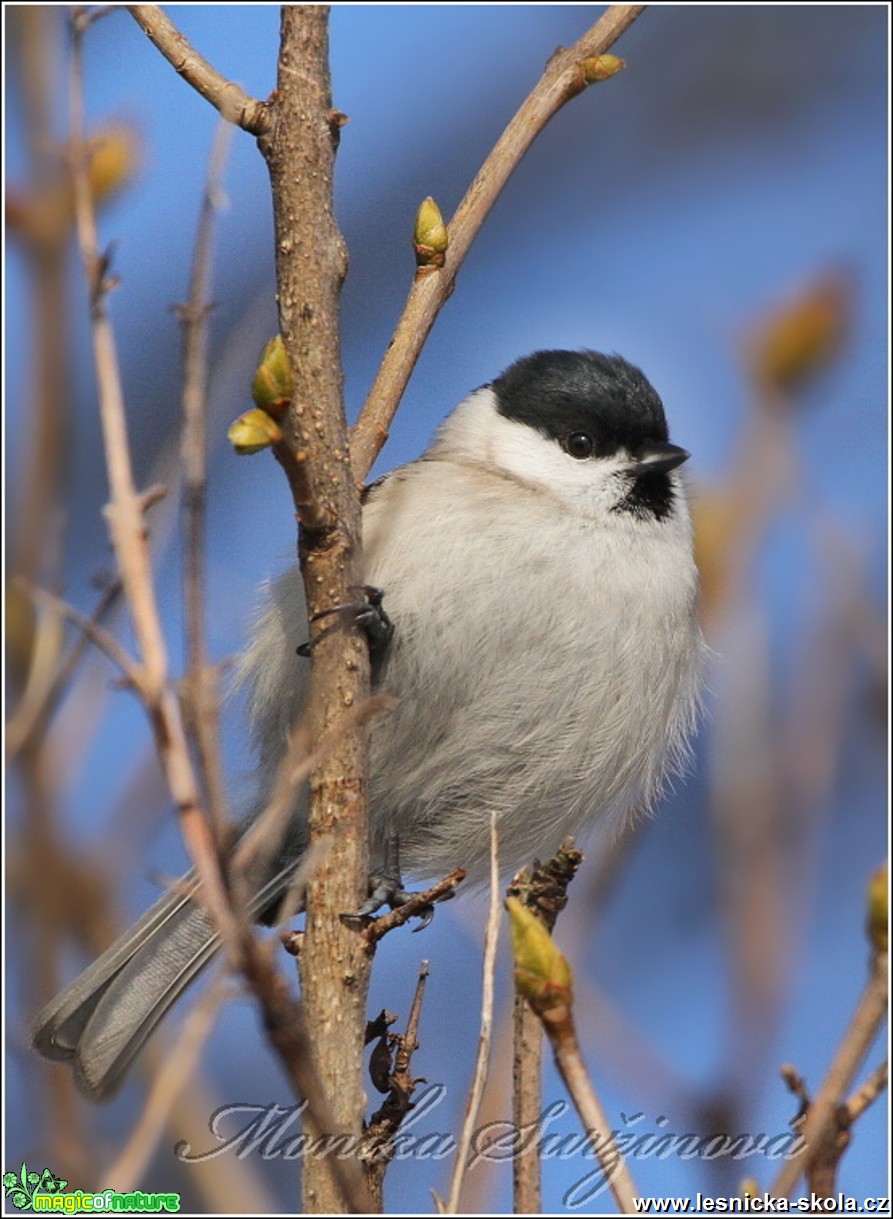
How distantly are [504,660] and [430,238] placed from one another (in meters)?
0.64

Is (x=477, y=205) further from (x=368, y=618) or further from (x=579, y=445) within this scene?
(x=579, y=445)

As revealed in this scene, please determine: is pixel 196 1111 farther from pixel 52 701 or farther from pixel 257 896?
pixel 257 896

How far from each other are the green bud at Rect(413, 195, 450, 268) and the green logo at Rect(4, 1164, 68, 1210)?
3.56 feet

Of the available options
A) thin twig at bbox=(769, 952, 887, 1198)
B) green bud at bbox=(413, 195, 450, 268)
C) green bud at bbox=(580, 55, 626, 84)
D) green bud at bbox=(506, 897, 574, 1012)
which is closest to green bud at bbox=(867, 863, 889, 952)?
thin twig at bbox=(769, 952, 887, 1198)

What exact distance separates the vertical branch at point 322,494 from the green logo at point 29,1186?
0.26 m

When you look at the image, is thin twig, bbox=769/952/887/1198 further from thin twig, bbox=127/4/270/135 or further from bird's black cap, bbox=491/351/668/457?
bird's black cap, bbox=491/351/668/457

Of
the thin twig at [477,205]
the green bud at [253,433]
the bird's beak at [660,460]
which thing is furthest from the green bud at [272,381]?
the bird's beak at [660,460]

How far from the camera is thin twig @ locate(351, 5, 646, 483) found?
164cm

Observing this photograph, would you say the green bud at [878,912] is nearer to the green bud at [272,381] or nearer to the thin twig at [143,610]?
the thin twig at [143,610]

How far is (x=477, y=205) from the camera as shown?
5.62 ft

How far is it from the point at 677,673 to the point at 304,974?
3.50ft

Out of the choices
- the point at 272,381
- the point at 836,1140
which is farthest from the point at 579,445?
the point at 836,1140

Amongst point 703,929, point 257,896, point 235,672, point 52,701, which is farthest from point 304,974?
point 703,929

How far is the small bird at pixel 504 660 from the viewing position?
1.96m
